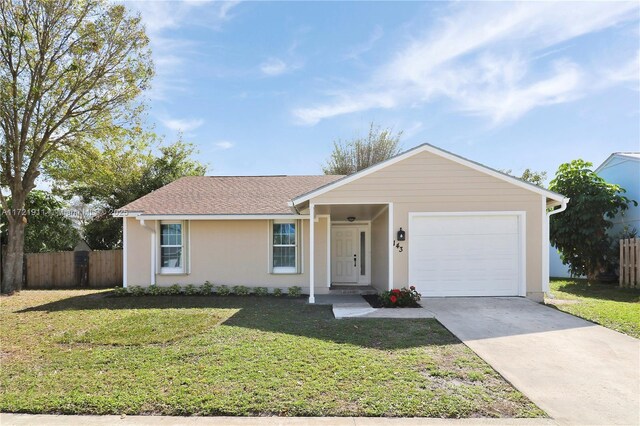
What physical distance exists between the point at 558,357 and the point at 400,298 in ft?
13.2

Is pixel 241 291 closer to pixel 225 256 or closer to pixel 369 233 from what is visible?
pixel 225 256

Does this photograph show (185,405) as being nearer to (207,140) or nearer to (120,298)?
(120,298)

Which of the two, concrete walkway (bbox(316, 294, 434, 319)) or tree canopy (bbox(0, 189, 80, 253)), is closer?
concrete walkway (bbox(316, 294, 434, 319))

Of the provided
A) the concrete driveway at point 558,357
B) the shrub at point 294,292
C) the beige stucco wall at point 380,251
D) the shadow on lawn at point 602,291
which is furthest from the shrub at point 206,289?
the shadow on lawn at point 602,291

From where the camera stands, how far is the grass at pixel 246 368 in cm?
397

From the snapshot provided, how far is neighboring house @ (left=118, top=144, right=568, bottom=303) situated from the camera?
10023mm

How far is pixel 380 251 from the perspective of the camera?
11578mm

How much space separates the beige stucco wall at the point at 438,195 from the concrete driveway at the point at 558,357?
1.61 metres

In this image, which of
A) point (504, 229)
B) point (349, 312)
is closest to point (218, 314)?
point (349, 312)

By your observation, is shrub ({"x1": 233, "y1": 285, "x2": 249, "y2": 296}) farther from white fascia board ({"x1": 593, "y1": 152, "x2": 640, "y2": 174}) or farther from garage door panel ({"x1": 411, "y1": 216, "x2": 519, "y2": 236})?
white fascia board ({"x1": 593, "y1": 152, "x2": 640, "y2": 174})

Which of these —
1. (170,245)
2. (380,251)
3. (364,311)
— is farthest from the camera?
(170,245)

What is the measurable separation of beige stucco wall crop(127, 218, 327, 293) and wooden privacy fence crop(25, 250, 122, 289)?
3358mm

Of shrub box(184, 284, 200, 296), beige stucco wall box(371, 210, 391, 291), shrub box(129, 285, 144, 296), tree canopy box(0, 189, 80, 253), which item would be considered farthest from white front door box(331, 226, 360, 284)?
tree canopy box(0, 189, 80, 253)

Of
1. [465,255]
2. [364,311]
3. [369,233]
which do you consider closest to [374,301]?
[364,311]
